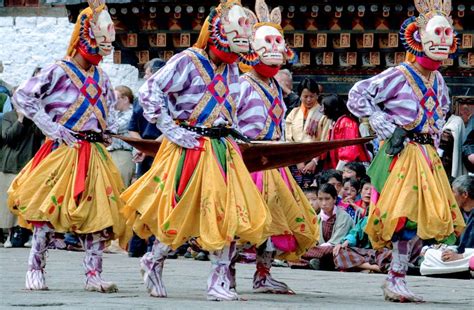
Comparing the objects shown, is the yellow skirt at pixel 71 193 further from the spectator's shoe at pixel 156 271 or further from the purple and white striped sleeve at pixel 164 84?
the purple and white striped sleeve at pixel 164 84

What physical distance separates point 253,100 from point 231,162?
3.41 feet

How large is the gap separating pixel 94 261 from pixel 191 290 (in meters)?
0.79

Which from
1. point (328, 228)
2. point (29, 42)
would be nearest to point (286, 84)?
point (328, 228)

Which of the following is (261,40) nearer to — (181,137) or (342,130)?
(181,137)

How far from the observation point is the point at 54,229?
10289 mm

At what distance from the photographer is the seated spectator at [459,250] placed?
12.8 m

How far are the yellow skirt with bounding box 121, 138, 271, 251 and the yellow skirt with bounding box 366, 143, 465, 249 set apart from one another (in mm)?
856

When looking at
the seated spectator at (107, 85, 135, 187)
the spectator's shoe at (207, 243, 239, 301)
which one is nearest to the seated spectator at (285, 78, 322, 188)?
the seated spectator at (107, 85, 135, 187)

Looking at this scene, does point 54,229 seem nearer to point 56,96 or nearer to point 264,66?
point 56,96

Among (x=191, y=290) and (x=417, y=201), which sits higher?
(x=417, y=201)

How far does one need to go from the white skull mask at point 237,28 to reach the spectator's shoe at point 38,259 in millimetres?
1763

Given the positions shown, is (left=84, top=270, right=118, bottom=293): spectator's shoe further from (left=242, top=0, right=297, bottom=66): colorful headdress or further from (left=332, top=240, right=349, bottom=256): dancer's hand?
(left=332, top=240, right=349, bottom=256): dancer's hand

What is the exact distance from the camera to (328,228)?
45.1 ft

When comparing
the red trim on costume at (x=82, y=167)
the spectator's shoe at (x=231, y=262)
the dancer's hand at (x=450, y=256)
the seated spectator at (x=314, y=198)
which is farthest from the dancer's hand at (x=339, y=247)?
the red trim on costume at (x=82, y=167)
